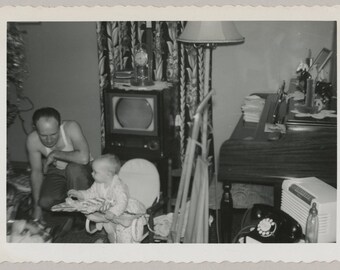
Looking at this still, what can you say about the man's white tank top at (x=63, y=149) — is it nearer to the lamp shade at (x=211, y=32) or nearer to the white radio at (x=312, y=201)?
the lamp shade at (x=211, y=32)

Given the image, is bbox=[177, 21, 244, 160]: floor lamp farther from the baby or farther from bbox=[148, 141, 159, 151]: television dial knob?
the baby

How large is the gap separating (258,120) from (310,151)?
392 mm

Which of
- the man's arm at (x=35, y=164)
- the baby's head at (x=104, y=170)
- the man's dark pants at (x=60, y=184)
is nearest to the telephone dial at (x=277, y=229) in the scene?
the baby's head at (x=104, y=170)

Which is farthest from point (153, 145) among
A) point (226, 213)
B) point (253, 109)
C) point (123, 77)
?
point (226, 213)

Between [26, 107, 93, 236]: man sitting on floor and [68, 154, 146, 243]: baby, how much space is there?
12.9 inches

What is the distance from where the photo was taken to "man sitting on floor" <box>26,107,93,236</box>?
2.10 meters

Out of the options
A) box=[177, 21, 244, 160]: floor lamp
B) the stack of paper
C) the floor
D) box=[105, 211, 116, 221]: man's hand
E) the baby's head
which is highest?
box=[177, 21, 244, 160]: floor lamp

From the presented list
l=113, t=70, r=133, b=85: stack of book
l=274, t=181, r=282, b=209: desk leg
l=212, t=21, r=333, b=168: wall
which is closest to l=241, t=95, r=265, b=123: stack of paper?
l=212, t=21, r=333, b=168: wall

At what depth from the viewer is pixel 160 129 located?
8.48 ft

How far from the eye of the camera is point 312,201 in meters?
1.52

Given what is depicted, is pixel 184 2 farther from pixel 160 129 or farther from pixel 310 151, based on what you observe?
pixel 160 129

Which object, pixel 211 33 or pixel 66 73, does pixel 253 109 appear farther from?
pixel 66 73

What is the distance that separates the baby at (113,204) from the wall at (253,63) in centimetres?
101

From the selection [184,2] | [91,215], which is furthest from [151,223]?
[184,2]
